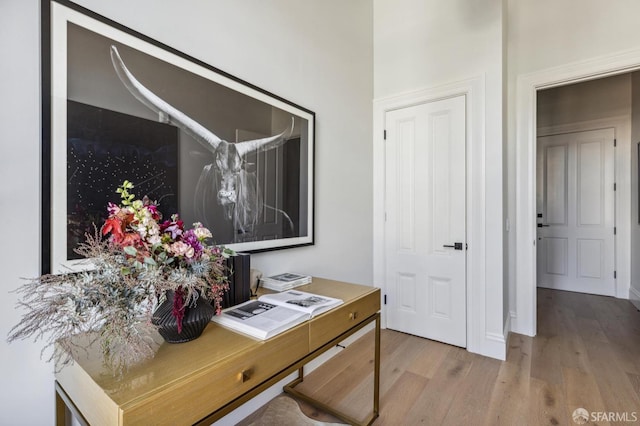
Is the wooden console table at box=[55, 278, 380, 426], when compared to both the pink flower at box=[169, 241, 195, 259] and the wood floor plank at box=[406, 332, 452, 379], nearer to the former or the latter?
the pink flower at box=[169, 241, 195, 259]

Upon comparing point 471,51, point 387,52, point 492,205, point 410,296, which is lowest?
point 410,296

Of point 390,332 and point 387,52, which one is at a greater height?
point 387,52

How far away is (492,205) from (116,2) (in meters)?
2.61

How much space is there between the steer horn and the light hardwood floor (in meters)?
1.59

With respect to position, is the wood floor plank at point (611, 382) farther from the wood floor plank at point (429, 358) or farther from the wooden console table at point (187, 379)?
the wooden console table at point (187, 379)

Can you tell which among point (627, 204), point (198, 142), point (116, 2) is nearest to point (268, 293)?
point (198, 142)

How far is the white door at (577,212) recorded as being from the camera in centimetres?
398

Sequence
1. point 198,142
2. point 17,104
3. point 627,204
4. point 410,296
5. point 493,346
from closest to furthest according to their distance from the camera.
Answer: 1. point 17,104
2. point 198,142
3. point 493,346
4. point 410,296
5. point 627,204

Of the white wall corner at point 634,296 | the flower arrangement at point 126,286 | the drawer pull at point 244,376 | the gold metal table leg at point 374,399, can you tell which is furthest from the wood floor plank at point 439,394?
the white wall corner at point 634,296

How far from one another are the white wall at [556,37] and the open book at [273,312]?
2372 millimetres

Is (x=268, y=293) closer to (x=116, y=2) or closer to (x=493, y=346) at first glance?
(x=116, y=2)

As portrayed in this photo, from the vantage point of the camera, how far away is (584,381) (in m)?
1.99

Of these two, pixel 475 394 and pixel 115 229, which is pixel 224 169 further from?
pixel 475 394

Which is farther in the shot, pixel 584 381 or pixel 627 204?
pixel 627 204
